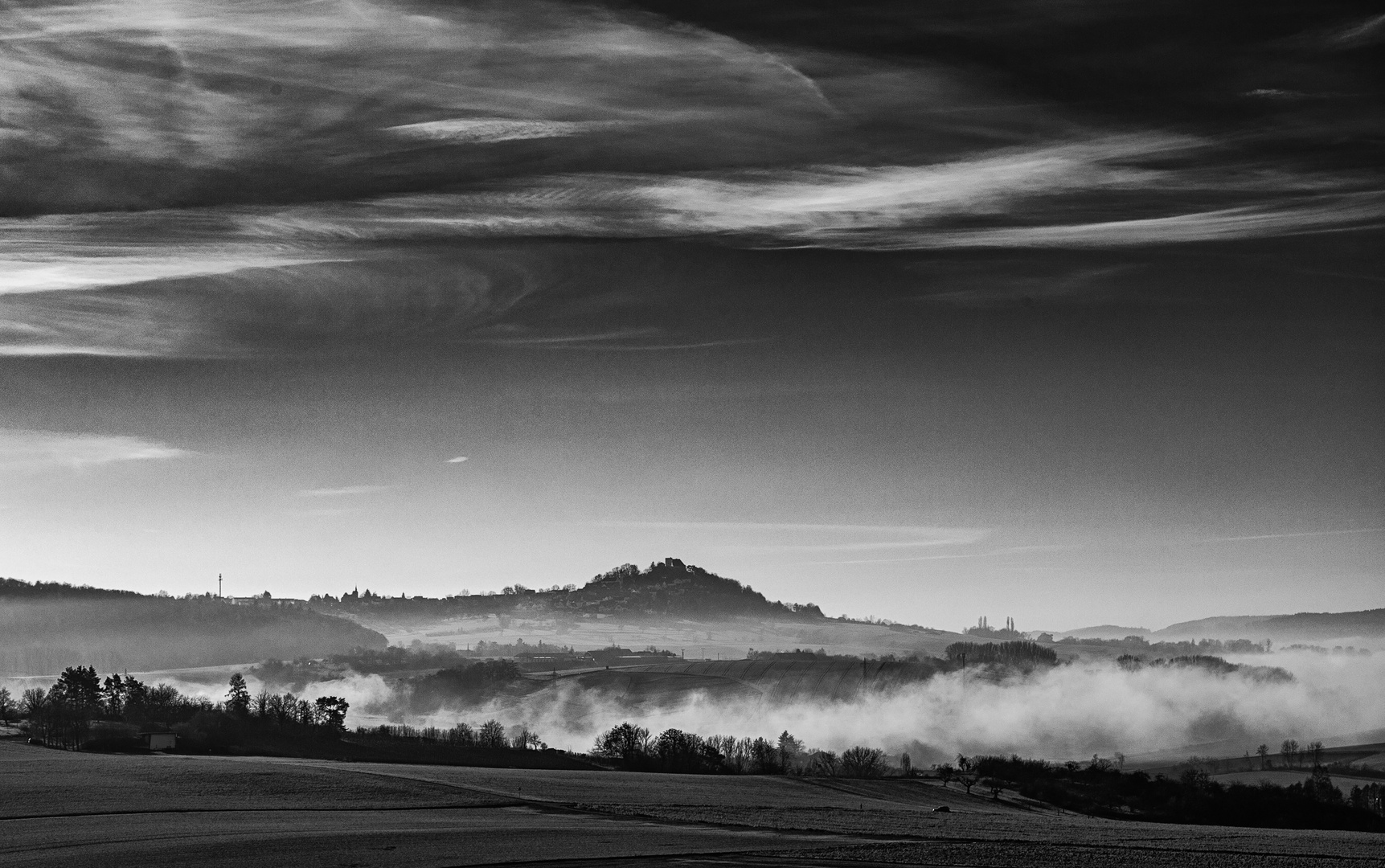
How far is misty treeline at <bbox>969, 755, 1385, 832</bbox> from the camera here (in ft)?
482

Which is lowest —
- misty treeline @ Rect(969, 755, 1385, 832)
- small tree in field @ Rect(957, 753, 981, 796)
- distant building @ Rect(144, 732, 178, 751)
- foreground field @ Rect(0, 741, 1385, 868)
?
misty treeline @ Rect(969, 755, 1385, 832)

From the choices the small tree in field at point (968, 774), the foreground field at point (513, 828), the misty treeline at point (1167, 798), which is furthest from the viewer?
the small tree in field at point (968, 774)

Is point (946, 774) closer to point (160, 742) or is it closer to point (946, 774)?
point (946, 774)

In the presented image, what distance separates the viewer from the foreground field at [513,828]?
193 ft

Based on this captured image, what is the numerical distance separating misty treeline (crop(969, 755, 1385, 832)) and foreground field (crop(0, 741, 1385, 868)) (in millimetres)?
56498

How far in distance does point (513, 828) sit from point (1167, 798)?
12231 cm

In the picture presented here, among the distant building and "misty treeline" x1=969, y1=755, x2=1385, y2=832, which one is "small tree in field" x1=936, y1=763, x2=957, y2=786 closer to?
"misty treeline" x1=969, y1=755, x2=1385, y2=832

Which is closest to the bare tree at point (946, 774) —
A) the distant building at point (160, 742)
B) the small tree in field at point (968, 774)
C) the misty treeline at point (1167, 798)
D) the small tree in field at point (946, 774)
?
the small tree in field at point (946, 774)

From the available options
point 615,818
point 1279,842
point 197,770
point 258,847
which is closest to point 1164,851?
point 1279,842

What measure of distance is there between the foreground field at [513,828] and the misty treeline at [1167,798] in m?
56.5

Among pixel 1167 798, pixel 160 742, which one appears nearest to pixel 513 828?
pixel 1167 798

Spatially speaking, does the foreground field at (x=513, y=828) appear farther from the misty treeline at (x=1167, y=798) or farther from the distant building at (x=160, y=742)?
the distant building at (x=160, y=742)

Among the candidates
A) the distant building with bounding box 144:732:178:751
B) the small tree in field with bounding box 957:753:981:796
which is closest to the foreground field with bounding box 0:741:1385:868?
the small tree in field with bounding box 957:753:981:796

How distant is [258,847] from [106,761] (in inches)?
2401
